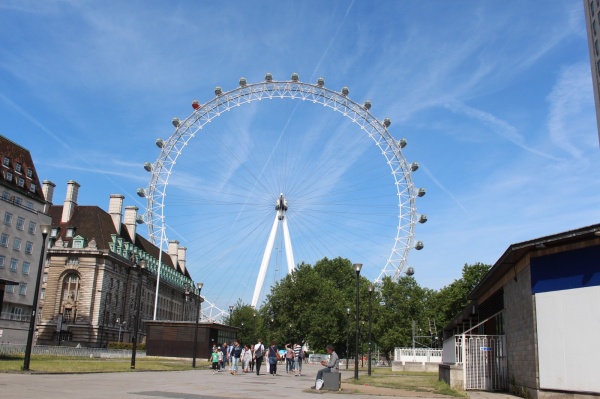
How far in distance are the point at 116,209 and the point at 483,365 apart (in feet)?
324

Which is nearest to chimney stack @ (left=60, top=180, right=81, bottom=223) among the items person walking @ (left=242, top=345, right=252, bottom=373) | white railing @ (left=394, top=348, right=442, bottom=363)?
white railing @ (left=394, top=348, right=442, bottom=363)

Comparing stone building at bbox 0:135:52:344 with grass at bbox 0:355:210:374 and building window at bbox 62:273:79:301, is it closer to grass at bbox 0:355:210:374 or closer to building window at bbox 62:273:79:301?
building window at bbox 62:273:79:301

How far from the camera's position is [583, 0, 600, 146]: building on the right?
90.3 m

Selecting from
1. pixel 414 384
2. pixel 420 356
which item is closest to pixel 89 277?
pixel 420 356

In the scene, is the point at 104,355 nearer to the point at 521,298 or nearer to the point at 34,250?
the point at 34,250

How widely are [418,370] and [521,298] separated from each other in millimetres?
→ 39735

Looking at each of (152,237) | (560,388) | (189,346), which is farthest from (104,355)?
(560,388)

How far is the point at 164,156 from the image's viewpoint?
67.9 meters

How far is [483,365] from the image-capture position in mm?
24172

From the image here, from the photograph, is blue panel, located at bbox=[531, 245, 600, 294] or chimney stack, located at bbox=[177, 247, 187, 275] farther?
chimney stack, located at bbox=[177, 247, 187, 275]

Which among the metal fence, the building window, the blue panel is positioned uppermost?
the building window

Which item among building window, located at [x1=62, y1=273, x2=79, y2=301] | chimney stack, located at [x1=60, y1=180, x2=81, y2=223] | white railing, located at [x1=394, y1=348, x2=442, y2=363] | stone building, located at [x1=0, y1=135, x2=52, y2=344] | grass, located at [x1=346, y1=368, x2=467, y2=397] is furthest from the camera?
chimney stack, located at [x1=60, y1=180, x2=81, y2=223]

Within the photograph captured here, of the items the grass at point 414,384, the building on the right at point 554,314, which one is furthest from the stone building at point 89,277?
the building on the right at point 554,314

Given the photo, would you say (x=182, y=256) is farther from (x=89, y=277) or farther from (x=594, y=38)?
(x=594, y=38)
